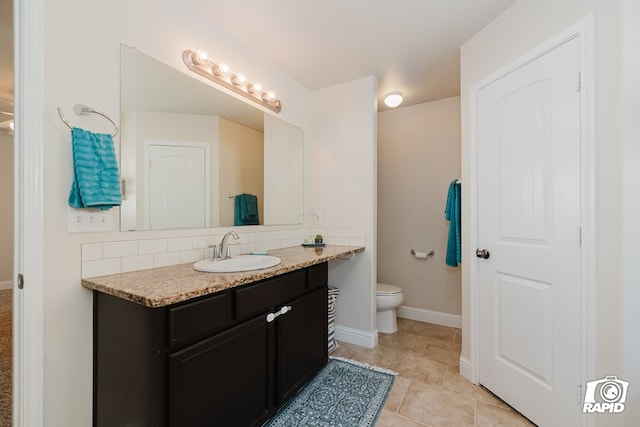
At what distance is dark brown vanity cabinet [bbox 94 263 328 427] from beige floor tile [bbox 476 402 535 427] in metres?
1.09

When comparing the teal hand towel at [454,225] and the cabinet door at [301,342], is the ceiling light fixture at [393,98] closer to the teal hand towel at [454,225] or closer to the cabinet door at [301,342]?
the teal hand towel at [454,225]

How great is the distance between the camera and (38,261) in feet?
3.56

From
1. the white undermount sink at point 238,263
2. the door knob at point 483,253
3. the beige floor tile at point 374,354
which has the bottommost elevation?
the beige floor tile at point 374,354

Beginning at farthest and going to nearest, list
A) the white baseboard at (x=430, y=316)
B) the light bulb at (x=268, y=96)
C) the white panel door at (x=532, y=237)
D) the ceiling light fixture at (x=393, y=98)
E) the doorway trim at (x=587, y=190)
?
the white baseboard at (x=430, y=316)
the ceiling light fixture at (x=393, y=98)
the light bulb at (x=268, y=96)
the white panel door at (x=532, y=237)
the doorway trim at (x=587, y=190)

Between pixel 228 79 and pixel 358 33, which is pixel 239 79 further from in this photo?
pixel 358 33

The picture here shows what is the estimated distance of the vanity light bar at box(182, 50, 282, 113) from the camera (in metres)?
1.65

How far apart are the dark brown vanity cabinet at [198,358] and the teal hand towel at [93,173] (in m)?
0.42

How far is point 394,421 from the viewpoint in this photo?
155 cm

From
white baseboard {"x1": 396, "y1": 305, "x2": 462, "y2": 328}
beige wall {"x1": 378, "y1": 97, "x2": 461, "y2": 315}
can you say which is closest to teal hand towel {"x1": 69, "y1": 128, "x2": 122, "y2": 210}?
beige wall {"x1": 378, "y1": 97, "x2": 461, "y2": 315}

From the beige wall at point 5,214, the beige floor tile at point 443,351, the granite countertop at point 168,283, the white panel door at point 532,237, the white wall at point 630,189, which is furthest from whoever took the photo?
the beige wall at point 5,214

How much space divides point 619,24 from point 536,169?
658 mm

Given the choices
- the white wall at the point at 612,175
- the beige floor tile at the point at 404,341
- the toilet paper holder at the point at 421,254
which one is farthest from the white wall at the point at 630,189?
the toilet paper holder at the point at 421,254

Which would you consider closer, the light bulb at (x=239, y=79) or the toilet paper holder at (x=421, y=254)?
the light bulb at (x=239, y=79)

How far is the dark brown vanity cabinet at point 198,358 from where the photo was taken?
3.34 ft
